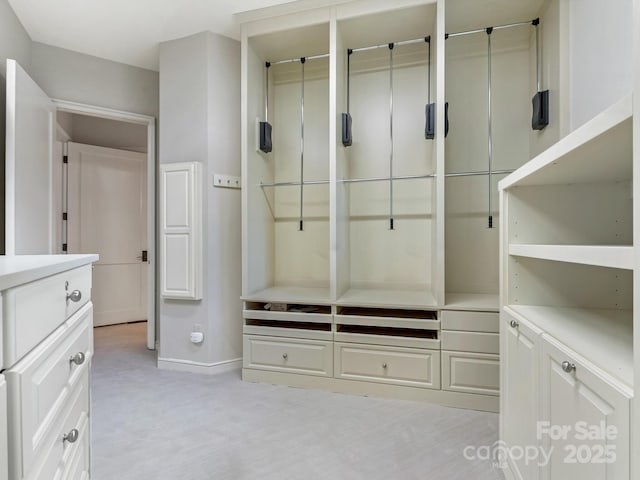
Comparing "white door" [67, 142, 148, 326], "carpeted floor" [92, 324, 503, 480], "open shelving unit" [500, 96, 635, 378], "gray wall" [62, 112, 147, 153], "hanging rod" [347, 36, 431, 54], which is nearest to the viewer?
"open shelving unit" [500, 96, 635, 378]

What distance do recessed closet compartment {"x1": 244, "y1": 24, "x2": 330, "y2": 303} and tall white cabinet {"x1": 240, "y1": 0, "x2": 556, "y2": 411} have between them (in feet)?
0.04

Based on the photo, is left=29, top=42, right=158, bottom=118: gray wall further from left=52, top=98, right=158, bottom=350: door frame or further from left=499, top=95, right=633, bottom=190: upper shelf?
left=499, top=95, right=633, bottom=190: upper shelf

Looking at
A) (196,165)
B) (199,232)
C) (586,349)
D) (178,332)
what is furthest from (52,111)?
(586,349)

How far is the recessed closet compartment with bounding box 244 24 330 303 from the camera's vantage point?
2.82 meters

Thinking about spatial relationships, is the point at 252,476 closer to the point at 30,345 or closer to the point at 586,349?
the point at 30,345

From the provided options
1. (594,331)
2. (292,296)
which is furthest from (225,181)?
(594,331)

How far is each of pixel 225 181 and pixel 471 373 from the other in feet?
7.18

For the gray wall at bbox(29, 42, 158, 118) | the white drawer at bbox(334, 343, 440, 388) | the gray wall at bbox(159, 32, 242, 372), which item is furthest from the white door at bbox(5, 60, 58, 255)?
the white drawer at bbox(334, 343, 440, 388)

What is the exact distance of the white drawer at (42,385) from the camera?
24.1 inches

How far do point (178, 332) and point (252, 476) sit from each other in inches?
61.0

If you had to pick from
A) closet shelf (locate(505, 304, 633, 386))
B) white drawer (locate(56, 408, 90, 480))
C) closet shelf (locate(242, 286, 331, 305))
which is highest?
closet shelf (locate(505, 304, 633, 386))

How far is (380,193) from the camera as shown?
2.86 m

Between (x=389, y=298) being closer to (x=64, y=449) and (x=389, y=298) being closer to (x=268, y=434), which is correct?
(x=268, y=434)

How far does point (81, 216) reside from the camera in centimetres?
394
